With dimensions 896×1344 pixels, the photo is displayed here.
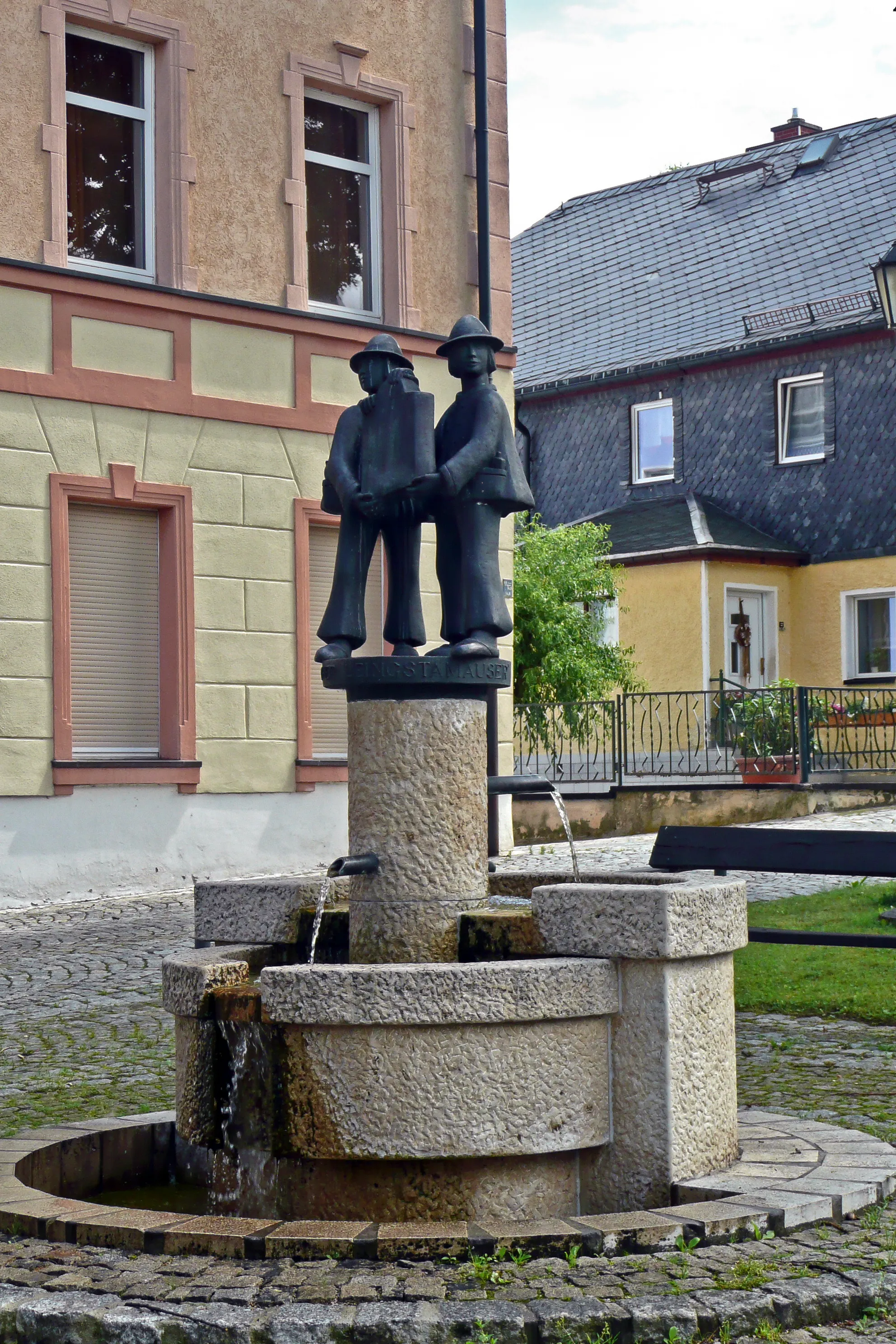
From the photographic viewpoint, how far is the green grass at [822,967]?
29.6 ft

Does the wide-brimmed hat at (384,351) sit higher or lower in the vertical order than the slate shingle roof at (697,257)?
lower

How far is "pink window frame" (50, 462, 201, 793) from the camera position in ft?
44.3

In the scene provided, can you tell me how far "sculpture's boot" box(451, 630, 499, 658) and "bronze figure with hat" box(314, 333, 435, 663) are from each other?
7.1 inches

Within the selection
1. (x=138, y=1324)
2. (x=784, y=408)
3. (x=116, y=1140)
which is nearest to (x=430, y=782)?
(x=116, y=1140)

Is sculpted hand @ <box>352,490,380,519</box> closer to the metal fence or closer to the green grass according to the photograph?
the green grass

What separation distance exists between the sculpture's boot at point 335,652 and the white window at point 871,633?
23450mm

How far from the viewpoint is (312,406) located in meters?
15.3

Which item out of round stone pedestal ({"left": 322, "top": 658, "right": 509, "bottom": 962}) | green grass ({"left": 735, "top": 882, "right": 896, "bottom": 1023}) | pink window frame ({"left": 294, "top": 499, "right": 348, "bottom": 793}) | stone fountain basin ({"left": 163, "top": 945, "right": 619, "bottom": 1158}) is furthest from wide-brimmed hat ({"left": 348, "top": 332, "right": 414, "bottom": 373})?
pink window frame ({"left": 294, "top": 499, "right": 348, "bottom": 793})

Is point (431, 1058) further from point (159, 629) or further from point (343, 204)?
point (343, 204)

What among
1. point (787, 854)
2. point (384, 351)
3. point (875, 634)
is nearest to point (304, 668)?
point (787, 854)

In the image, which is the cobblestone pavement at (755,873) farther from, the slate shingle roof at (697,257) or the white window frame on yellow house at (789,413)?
the slate shingle roof at (697,257)

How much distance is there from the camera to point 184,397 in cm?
1445

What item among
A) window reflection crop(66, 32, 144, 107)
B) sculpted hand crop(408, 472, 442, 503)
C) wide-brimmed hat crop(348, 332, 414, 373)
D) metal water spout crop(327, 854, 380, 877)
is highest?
window reflection crop(66, 32, 144, 107)

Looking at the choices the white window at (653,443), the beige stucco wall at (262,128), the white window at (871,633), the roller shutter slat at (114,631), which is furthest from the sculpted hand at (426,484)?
the white window at (653,443)
